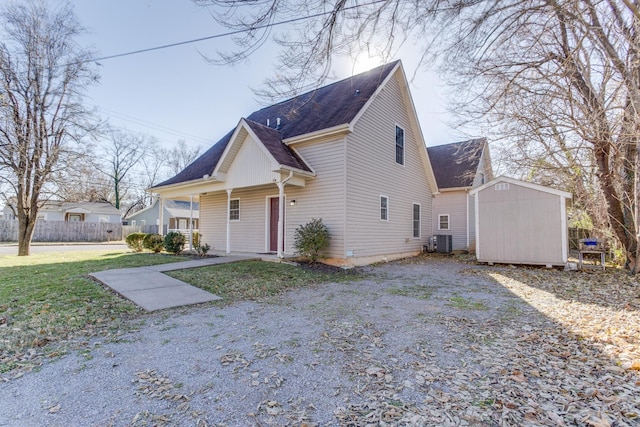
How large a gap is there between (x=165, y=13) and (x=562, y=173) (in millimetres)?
11981

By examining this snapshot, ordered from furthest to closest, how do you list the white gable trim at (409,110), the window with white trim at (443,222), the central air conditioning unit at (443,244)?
the window with white trim at (443,222) < the central air conditioning unit at (443,244) < the white gable trim at (409,110)

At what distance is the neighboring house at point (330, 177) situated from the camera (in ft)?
32.0

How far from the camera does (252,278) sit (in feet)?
24.6

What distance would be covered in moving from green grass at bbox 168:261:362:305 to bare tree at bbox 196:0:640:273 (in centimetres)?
388

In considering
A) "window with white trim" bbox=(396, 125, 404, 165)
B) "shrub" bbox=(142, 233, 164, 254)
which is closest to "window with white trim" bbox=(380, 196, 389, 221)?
"window with white trim" bbox=(396, 125, 404, 165)

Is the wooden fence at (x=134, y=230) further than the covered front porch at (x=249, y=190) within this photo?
Yes

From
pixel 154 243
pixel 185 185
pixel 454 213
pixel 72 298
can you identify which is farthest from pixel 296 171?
pixel 454 213

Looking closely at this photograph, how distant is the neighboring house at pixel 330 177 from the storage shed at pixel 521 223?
10.7 feet

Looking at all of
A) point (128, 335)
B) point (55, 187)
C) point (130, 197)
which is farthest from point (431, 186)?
point (130, 197)

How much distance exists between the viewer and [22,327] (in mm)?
4035

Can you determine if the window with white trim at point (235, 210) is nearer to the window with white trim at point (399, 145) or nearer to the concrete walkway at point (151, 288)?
the concrete walkway at point (151, 288)

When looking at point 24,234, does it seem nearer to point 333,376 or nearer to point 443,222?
point 333,376

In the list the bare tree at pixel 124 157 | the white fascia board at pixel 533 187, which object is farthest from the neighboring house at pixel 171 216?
the white fascia board at pixel 533 187

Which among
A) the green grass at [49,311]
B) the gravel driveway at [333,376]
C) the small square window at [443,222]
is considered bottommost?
the gravel driveway at [333,376]
